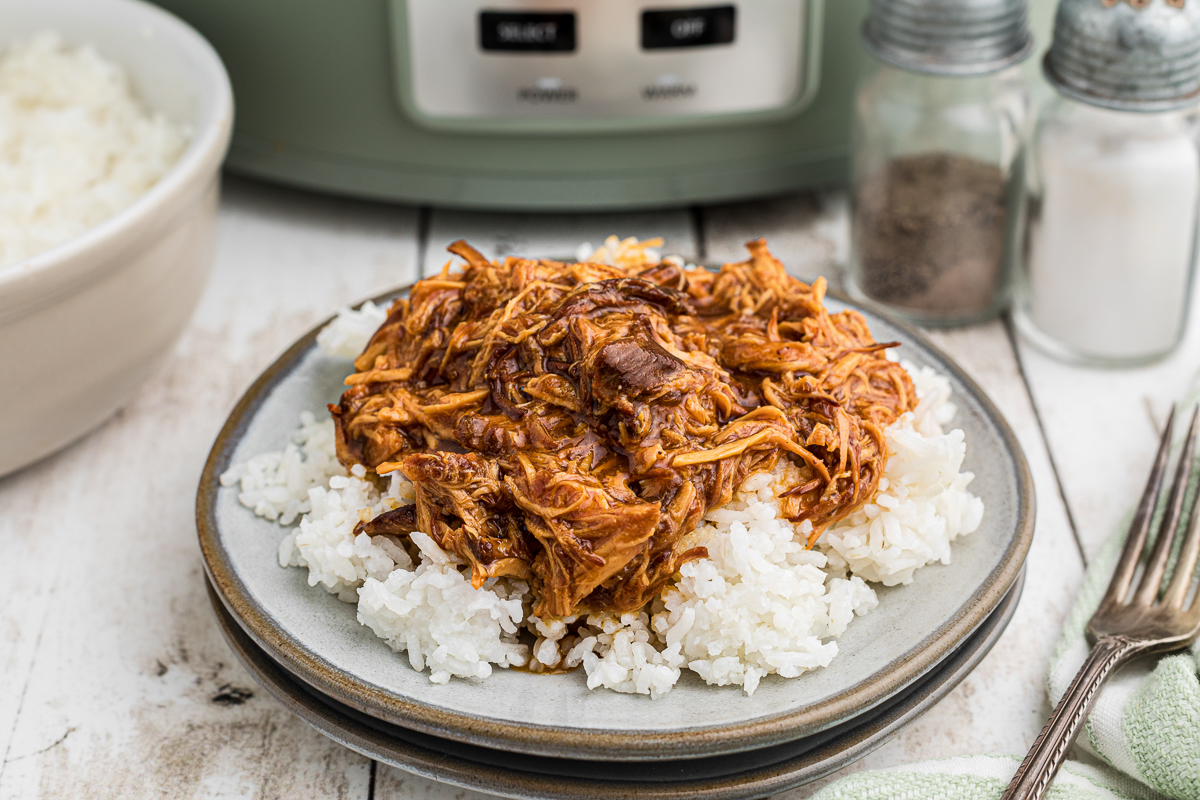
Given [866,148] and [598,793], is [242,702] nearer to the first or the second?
[598,793]

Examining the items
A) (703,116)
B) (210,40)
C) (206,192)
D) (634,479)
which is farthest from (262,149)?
(634,479)

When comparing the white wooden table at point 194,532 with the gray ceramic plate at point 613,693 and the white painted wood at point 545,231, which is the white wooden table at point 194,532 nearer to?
the white painted wood at point 545,231

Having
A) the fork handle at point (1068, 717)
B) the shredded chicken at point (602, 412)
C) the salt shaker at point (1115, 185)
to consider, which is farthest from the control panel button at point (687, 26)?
the fork handle at point (1068, 717)

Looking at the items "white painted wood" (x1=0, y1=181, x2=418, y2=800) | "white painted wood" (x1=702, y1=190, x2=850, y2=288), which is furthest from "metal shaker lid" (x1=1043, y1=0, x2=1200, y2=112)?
"white painted wood" (x1=0, y1=181, x2=418, y2=800)

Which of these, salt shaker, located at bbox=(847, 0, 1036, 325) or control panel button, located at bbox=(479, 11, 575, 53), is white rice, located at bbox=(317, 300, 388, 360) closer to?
control panel button, located at bbox=(479, 11, 575, 53)

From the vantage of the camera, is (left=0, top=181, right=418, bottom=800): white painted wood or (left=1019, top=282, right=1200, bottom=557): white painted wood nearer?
(left=0, top=181, right=418, bottom=800): white painted wood

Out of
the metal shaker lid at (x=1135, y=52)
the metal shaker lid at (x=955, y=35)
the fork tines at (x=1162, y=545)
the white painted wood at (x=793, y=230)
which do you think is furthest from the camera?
the white painted wood at (x=793, y=230)
